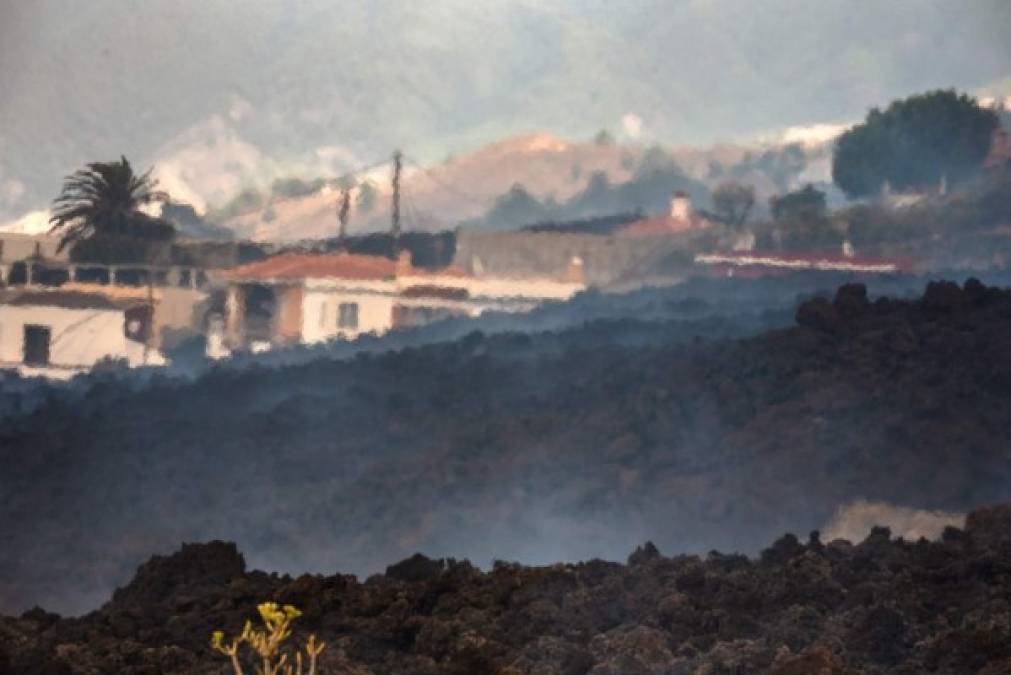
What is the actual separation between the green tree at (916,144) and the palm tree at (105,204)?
11.3m

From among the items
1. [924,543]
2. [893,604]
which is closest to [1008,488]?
[924,543]

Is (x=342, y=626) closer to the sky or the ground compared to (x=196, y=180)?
closer to the ground

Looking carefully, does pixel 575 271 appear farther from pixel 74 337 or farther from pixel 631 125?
pixel 74 337

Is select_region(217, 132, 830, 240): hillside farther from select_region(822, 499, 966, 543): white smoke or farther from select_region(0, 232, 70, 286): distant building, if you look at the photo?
select_region(822, 499, 966, 543): white smoke

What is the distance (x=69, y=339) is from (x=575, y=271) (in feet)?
27.3

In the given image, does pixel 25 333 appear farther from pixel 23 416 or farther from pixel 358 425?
pixel 358 425

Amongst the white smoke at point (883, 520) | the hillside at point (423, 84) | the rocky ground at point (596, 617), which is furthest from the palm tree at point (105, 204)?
the rocky ground at point (596, 617)

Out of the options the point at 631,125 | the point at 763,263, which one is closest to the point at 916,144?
the point at 763,263

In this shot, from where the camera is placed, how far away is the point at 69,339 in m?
44.6

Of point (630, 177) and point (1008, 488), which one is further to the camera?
point (630, 177)

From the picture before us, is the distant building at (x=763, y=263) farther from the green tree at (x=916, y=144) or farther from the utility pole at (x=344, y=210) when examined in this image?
the utility pole at (x=344, y=210)

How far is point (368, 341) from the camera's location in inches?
1767

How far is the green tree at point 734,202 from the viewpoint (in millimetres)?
41312

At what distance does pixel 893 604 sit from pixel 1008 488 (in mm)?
12239
